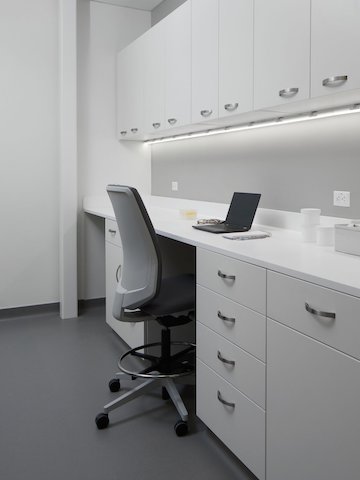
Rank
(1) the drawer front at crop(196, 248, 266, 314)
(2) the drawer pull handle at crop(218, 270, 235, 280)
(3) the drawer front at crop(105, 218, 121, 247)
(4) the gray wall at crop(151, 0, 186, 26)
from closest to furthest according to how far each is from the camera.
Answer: (1) the drawer front at crop(196, 248, 266, 314)
(2) the drawer pull handle at crop(218, 270, 235, 280)
(3) the drawer front at crop(105, 218, 121, 247)
(4) the gray wall at crop(151, 0, 186, 26)

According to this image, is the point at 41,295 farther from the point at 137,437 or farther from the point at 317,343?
the point at 317,343

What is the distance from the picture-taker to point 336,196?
2.15 m

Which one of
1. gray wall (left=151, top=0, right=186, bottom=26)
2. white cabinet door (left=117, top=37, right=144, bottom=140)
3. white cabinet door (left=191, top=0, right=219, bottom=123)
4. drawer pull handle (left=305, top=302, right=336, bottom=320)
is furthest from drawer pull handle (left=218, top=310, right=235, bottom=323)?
gray wall (left=151, top=0, right=186, bottom=26)

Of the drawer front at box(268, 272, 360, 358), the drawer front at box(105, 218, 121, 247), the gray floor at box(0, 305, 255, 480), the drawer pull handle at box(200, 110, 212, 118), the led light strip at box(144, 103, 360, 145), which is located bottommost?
the gray floor at box(0, 305, 255, 480)

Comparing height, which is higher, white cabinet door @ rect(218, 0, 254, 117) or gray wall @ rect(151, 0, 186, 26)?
gray wall @ rect(151, 0, 186, 26)

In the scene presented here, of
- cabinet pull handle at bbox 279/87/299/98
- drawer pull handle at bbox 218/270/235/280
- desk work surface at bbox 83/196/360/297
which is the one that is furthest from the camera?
cabinet pull handle at bbox 279/87/299/98

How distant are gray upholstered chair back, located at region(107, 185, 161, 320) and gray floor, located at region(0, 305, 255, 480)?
0.51 meters

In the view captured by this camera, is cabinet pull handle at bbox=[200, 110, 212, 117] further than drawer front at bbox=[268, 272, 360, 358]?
Yes

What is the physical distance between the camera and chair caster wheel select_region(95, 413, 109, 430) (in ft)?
7.01

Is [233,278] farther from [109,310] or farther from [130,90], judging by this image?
[130,90]

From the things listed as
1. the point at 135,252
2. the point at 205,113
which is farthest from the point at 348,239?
the point at 205,113

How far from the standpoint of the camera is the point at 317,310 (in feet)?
4.41

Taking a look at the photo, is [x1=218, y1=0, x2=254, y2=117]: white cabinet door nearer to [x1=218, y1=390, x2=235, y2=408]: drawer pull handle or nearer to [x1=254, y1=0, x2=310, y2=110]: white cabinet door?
[x1=254, y1=0, x2=310, y2=110]: white cabinet door

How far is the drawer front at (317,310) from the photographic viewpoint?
123 centimetres
